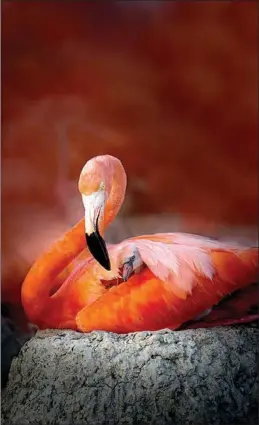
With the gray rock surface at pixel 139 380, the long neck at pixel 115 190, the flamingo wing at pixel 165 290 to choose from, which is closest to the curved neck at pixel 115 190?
the long neck at pixel 115 190

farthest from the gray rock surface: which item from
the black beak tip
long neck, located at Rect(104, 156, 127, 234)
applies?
long neck, located at Rect(104, 156, 127, 234)

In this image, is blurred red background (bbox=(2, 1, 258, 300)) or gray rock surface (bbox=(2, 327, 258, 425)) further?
blurred red background (bbox=(2, 1, 258, 300))

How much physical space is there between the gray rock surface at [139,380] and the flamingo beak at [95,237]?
22 cm

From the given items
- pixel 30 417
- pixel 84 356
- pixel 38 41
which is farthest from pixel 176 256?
pixel 38 41

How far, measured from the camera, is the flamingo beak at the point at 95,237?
5.22 ft

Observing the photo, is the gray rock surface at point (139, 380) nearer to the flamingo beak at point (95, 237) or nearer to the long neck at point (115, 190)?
the flamingo beak at point (95, 237)

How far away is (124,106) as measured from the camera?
162 cm

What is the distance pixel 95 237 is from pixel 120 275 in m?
0.14

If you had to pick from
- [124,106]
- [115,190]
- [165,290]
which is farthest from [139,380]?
[124,106]

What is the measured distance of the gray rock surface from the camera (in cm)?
150

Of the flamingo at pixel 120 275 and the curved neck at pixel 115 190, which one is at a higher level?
the curved neck at pixel 115 190

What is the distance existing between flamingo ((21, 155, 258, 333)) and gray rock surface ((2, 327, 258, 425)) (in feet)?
0.18

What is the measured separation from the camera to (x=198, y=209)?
1620 millimetres

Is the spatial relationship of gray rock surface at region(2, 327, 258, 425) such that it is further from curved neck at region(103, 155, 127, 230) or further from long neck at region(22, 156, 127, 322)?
curved neck at region(103, 155, 127, 230)
